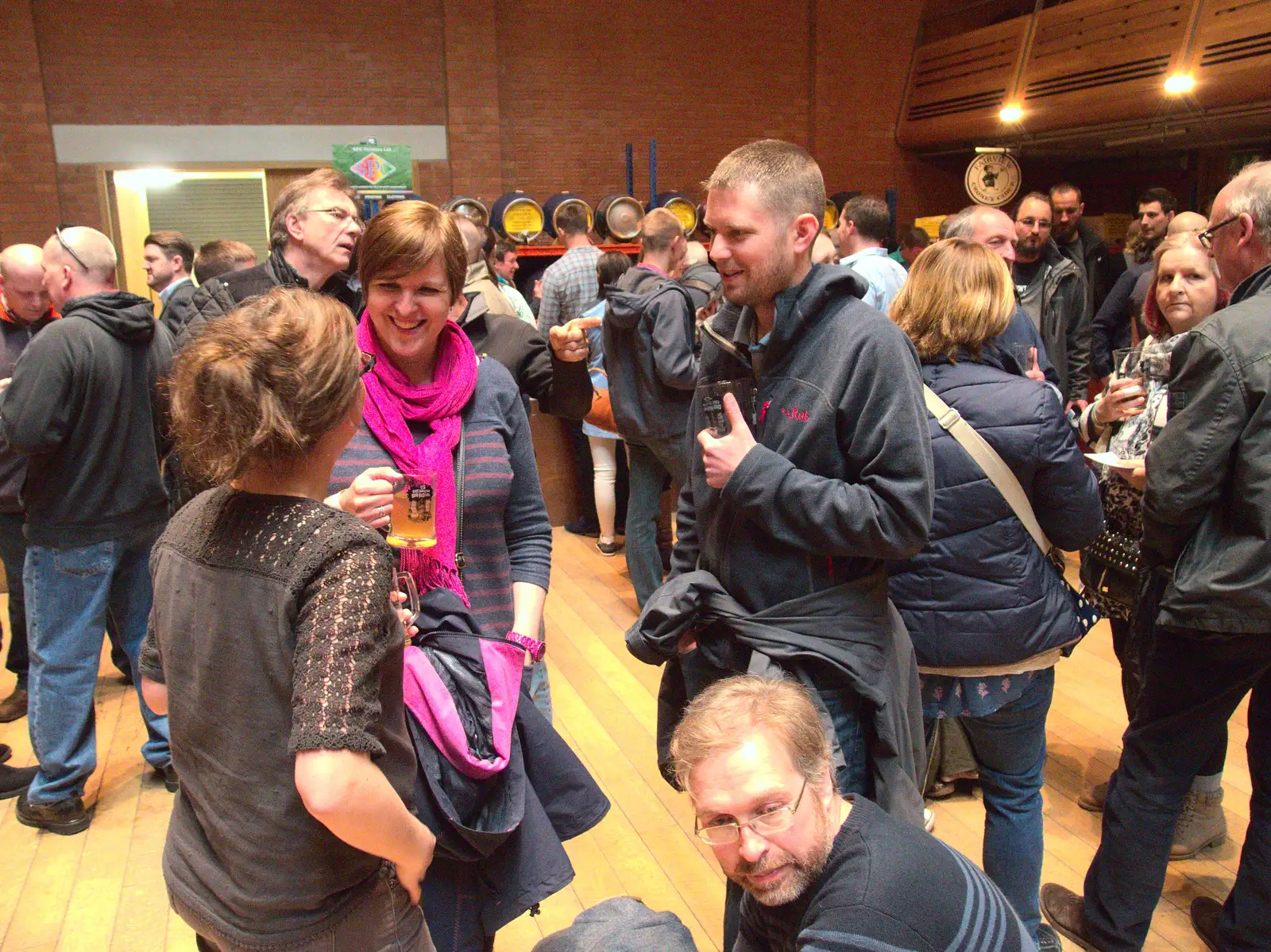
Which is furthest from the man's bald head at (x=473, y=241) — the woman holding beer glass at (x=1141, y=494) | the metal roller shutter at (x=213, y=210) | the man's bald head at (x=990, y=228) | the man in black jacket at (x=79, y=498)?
the metal roller shutter at (x=213, y=210)

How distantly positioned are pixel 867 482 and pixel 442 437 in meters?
0.78

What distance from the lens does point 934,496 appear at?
2219 mm

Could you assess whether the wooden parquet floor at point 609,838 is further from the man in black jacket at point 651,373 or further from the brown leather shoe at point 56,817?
the man in black jacket at point 651,373

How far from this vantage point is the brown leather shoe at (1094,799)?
307cm

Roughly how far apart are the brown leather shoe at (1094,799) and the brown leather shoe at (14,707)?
396 centimetres

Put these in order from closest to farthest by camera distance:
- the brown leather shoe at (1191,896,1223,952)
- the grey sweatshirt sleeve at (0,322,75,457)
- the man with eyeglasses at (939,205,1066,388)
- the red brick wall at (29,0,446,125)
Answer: the brown leather shoe at (1191,896,1223,952)
the grey sweatshirt sleeve at (0,322,75,457)
the man with eyeglasses at (939,205,1066,388)
the red brick wall at (29,0,446,125)

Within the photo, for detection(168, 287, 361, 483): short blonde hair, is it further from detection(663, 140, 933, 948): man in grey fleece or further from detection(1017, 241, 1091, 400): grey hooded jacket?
detection(1017, 241, 1091, 400): grey hooded jacket

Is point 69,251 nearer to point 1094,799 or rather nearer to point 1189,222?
point 1094,799

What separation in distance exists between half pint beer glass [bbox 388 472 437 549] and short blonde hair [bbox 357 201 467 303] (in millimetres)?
392

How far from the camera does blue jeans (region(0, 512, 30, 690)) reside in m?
3.66

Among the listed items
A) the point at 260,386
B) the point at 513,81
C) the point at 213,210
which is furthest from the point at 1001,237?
the point at 213,210

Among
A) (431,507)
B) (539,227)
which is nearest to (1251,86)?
(539,227)

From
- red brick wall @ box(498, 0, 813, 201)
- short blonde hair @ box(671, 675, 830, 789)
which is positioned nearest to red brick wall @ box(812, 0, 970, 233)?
red brick wall @ box(498, 0, 813, 201)

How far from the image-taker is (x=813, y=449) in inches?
69.2
